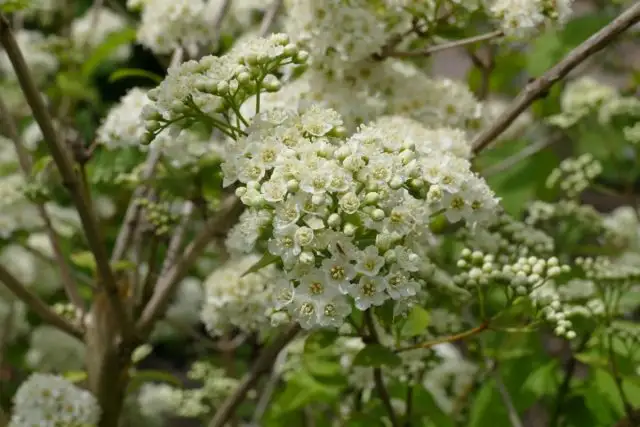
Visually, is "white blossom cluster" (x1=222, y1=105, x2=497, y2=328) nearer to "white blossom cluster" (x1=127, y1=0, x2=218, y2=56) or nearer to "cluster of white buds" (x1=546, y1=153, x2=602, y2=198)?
"white blossom cluster" (x1=127, y1=0, x2=218, y2=56)

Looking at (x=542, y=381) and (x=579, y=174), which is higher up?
(x=579, y=174)

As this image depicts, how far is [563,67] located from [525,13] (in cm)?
13

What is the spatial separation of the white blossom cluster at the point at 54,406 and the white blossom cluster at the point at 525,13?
0.75 meters

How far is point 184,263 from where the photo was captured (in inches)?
43.1

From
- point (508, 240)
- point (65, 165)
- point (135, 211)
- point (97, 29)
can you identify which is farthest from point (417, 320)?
point (97, 29)

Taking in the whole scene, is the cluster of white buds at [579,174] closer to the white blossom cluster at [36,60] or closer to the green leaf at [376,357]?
the green leaf at [376,357]

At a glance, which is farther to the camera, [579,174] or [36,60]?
[36,60]

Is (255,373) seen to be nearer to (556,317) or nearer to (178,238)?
(178,238)

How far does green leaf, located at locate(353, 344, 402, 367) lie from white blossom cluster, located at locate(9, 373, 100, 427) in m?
0.42

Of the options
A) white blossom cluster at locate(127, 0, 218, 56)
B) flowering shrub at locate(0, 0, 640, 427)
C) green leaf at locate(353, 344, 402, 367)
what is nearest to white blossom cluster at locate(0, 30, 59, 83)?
flowering shrub at locate(0, 0, 640, 427)

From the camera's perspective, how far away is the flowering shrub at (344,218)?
0.68 metres

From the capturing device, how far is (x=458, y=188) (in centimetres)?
76

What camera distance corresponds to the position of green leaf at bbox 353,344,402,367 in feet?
2.72

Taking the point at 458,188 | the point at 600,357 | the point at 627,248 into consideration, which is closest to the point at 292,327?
the point at 458,188
